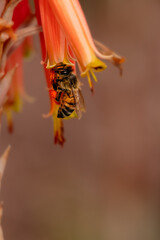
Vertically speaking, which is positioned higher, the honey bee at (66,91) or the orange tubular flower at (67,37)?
the orange tubular flower at (67,37)

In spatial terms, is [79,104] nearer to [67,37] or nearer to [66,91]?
[66,91]

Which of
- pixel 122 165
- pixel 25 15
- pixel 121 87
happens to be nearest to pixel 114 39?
pixel 121 87

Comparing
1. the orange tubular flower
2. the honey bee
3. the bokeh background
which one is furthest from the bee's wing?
the bokeh background

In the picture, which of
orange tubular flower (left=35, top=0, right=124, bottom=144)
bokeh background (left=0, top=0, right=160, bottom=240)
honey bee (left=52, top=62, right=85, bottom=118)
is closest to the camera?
orange tubular flower (left=35, top=0, right=124, bottom=144)

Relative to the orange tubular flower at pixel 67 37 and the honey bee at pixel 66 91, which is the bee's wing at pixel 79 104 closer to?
the honey bee at pixel 66 91

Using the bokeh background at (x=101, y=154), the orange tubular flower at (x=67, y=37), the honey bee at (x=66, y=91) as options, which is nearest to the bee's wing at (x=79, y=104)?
the honey bee at (x=66, y=91)

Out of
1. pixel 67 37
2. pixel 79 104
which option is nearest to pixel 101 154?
pixel 79 104

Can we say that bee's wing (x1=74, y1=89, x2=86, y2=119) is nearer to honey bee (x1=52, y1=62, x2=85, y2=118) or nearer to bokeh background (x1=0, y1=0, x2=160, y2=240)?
honey bee (x1=52, y1=62, x2=85, y2=118)
